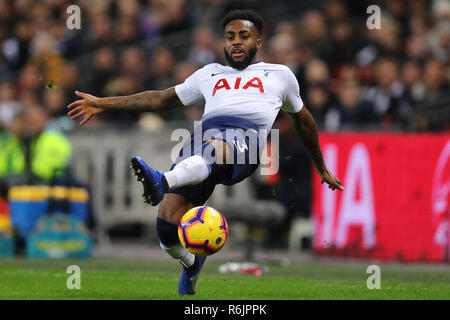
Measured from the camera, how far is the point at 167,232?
25.0ft

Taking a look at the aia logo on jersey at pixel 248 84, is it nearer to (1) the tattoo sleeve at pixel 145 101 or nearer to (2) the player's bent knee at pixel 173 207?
(1) the tattoo sleeve at pixel 145 101

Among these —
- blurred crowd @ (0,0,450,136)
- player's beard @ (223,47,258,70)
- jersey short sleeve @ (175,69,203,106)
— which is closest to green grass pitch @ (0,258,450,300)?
jersey short sleeve @ (175,69,203,106)

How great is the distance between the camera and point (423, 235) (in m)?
13.2

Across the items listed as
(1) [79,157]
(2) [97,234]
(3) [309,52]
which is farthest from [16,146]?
(3) [309,52]

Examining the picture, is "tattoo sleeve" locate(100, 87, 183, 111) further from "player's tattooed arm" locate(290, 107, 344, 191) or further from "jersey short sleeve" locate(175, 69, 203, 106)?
"player's tattooed arm" locate(290, 107, 344, 191)

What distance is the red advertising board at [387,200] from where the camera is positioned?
1317cm

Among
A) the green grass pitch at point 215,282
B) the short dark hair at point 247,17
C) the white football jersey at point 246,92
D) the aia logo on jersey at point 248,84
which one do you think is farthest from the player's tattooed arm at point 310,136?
the green grass pitch at point 215,282

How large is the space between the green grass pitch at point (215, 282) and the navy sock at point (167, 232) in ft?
1.41

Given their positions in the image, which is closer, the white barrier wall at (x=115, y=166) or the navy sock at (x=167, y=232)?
the navy sock at (x=167, y=232)

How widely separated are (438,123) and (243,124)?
674 cm

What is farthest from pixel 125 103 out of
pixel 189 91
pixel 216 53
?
pixel 216 53

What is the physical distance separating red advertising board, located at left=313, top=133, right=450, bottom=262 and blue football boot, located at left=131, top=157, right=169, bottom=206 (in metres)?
6.59

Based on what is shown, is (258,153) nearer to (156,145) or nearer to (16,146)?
(156,145)
